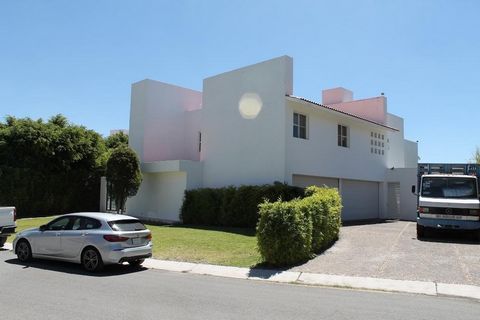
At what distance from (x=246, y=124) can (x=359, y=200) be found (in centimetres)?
935

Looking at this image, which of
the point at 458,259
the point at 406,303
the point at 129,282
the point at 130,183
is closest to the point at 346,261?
the point at 458,259

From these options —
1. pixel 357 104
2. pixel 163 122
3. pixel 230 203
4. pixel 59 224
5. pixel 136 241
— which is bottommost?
pixel 136 241

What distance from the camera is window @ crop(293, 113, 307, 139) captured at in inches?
841

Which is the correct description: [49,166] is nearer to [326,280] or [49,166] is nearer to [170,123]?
[170,123]

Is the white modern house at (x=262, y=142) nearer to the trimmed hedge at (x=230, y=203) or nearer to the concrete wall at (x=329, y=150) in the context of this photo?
the concrete wall at (x=329, y=150)

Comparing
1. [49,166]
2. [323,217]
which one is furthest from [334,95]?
[49,166]

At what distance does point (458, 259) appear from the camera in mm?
12586

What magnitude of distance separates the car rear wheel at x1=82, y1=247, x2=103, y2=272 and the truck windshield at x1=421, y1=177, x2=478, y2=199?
1281 centimetres

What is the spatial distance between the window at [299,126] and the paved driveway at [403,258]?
5.75m

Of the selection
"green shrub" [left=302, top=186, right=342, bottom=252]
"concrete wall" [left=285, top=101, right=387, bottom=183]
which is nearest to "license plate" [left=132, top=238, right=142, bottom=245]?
"green shrub" [left=302, top=186, right=342, bottom=252]

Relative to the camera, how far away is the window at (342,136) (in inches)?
971

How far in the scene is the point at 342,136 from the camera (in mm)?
24922

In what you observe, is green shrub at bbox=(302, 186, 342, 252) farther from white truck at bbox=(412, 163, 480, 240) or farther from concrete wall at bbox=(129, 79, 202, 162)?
concrete wall at bbox=(129, 79, 202, 162)

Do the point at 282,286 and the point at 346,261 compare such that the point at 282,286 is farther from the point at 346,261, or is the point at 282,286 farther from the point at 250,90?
the point at 250,90
